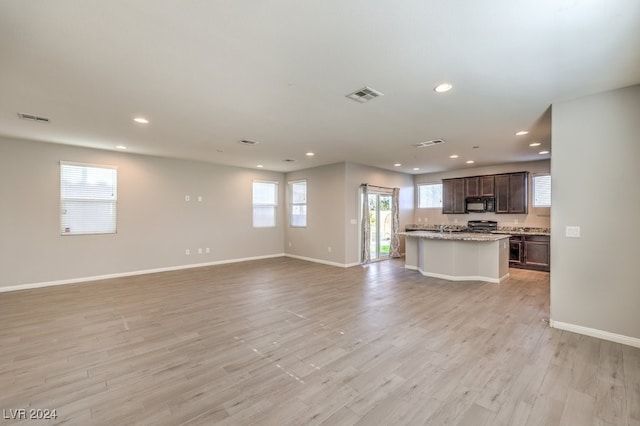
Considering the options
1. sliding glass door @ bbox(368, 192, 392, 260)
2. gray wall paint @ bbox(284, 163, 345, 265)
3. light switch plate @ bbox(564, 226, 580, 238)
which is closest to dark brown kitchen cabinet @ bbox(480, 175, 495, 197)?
sliding glass door @ bbox(368, 192, 392, 260)

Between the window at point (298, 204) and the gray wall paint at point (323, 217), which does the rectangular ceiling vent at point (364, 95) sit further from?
the window at point (298, 204)

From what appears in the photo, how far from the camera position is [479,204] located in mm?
8367

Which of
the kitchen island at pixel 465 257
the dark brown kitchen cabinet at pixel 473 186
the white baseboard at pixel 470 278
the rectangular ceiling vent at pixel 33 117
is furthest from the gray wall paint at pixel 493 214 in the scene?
the rectangular ceiling vent at pixel 33 117

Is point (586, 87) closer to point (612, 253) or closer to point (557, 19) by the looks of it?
point (557, 19)

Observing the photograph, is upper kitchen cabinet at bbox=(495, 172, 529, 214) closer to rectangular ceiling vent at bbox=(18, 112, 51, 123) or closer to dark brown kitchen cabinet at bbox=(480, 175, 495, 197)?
dark brown kitchen cabinet at bbox=(480, 175, 495, 197)

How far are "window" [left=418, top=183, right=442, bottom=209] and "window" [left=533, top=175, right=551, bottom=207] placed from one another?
2.54 metres

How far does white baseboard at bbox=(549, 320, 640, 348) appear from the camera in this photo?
3004 millimetres

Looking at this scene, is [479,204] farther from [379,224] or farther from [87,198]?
[87,198]

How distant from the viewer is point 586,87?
10.0ft

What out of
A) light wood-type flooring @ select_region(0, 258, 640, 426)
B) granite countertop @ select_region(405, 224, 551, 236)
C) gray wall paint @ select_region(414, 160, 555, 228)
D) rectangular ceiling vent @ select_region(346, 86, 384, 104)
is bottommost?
light wood-type flooring @ select_region(0, 258, 640, 426)

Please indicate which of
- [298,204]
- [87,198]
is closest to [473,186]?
[298,204]

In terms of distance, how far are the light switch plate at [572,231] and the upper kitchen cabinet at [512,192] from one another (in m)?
4.64

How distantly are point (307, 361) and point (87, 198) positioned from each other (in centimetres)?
595

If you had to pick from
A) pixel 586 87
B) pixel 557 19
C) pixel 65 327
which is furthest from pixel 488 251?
pixel 65 327
